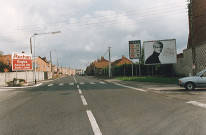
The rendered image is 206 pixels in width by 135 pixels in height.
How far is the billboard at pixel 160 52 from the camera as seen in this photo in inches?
1156

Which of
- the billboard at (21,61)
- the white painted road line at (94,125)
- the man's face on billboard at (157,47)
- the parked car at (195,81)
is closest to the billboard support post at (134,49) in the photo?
the man's face on billboard at (157,47)

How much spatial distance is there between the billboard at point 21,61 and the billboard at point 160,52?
18255 mm

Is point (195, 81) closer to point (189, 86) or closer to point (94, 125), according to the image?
point (189, 86)

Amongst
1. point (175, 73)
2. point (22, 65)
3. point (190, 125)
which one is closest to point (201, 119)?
point (190, 125)

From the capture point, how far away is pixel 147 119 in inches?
191

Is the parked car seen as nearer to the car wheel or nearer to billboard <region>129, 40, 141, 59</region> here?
the car wheel

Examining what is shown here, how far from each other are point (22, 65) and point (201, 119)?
2519 centimetres

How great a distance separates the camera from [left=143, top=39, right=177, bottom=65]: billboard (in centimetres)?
2936

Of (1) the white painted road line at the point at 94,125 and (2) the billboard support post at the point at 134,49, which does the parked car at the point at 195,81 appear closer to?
(1) the white painted road line at the point at 94,125

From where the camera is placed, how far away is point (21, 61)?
2534 centimetres

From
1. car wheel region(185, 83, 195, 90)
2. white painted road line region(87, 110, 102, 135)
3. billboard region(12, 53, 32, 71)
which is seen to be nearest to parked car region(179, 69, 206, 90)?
car wheel region(185, 83, 195, 90)

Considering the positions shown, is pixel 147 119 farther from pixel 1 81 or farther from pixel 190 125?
pixel 1 81

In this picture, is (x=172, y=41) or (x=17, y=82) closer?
(x=17, y=82)

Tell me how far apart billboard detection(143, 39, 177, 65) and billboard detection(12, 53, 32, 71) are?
1826 cm
